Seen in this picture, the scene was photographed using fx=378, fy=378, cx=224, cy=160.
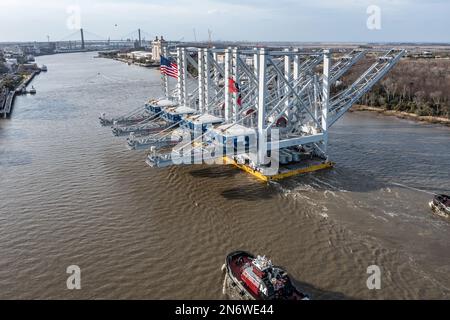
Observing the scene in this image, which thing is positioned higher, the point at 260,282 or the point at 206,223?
the point at 260,282

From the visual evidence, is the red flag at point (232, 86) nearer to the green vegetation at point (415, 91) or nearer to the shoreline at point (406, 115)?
the shoreline at point (406, 115)

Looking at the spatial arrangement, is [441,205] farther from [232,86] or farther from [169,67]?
[169,67]

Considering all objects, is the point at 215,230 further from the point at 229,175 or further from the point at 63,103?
the point at 63,103

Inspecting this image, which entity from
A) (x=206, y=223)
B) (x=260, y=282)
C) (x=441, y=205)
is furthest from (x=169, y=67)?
(x=260, y=282)

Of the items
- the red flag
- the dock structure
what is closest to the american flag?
the dock structure

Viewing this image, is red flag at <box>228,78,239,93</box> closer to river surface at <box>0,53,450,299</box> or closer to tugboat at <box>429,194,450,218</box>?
river surface at <box>0,53,450,299</box>
